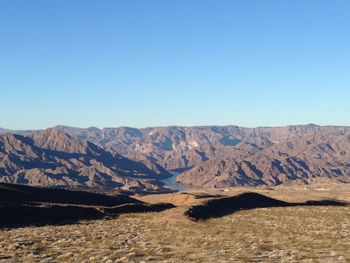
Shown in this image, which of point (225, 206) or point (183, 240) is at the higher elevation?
point (183, 240)

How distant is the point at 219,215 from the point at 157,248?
2360 centimetres

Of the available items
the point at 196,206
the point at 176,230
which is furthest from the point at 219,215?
the point at 176,230

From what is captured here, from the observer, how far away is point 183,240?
32.8 meters

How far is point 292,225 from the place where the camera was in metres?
42.5

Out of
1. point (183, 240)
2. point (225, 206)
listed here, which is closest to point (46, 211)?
point (183, 240)

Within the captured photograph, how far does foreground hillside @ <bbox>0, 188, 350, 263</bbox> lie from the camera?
25812mm

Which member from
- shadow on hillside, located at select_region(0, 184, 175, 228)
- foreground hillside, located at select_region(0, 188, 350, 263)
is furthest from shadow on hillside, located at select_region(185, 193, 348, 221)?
shadow on hillside, located at select_region(0, 184, 175, 228)

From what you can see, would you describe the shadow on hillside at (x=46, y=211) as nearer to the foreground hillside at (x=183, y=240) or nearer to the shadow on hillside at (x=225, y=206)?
the foreground hillside at (x=183, y=240)

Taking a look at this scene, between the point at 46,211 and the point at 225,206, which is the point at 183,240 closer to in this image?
the point at 46,211

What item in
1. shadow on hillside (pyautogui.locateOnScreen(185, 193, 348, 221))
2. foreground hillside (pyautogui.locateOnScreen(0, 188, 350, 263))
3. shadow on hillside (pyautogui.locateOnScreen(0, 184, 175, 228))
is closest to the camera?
foreground hillside (pyautogui.locateOnScreen(0, 188, 350, 263))

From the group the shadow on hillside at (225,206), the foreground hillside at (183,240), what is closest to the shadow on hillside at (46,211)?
the foreground hillside at (183,240)

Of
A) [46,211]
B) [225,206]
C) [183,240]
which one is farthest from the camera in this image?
[225,206]

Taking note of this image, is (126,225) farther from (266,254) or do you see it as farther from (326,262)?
(326,262)

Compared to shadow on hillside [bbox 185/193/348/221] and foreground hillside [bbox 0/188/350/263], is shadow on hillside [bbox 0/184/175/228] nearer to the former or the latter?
foreground hillside [bbox 0/188/350/263]
